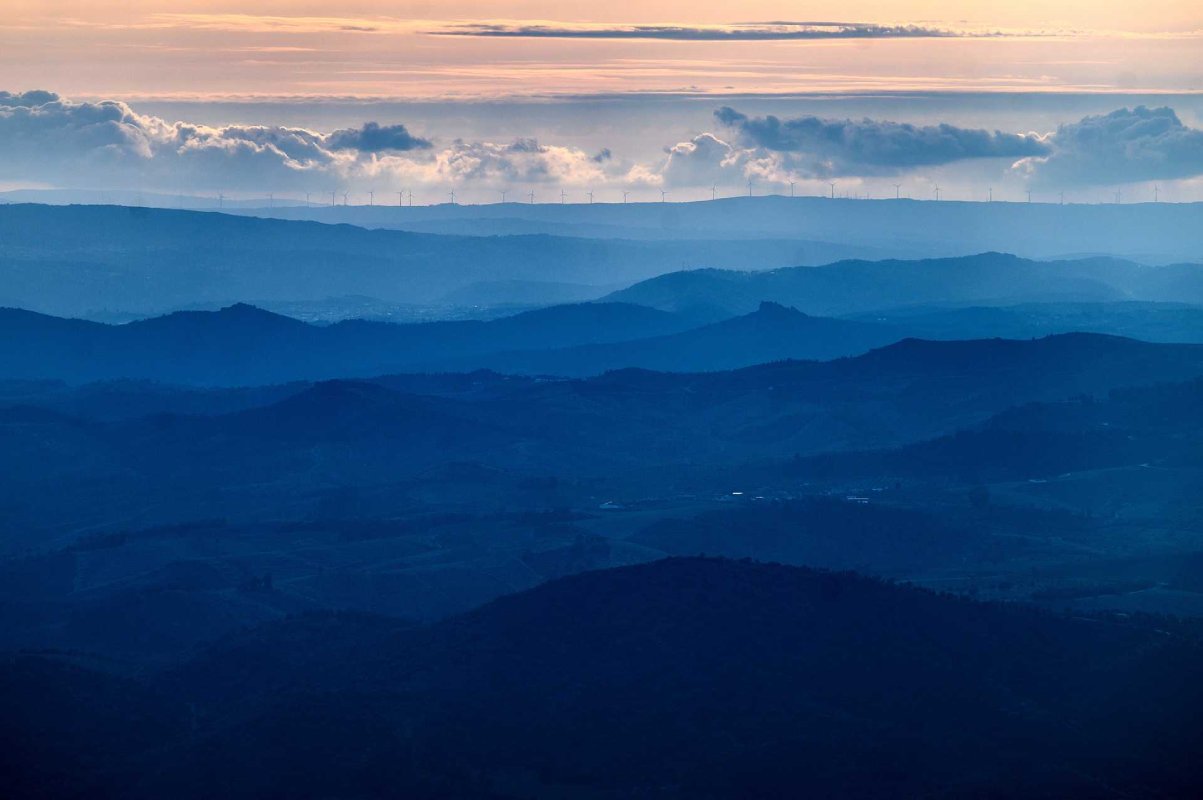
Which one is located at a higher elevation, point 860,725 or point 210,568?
point 860,725

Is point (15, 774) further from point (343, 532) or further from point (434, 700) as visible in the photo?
point (343, 532)

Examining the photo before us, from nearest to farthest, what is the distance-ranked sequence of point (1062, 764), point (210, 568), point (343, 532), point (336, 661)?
point (1062, 764)
point (336, 661)
point (210, 568)
point (343, 532)

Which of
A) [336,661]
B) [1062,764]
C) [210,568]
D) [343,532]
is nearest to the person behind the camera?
[1062,764]

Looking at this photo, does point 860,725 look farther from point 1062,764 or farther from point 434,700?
point 434,700

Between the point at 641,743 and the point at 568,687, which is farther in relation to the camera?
the point at 568,687

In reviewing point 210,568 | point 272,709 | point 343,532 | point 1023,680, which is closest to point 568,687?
point 272,709

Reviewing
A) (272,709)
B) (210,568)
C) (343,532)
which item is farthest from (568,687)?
(343,532)
